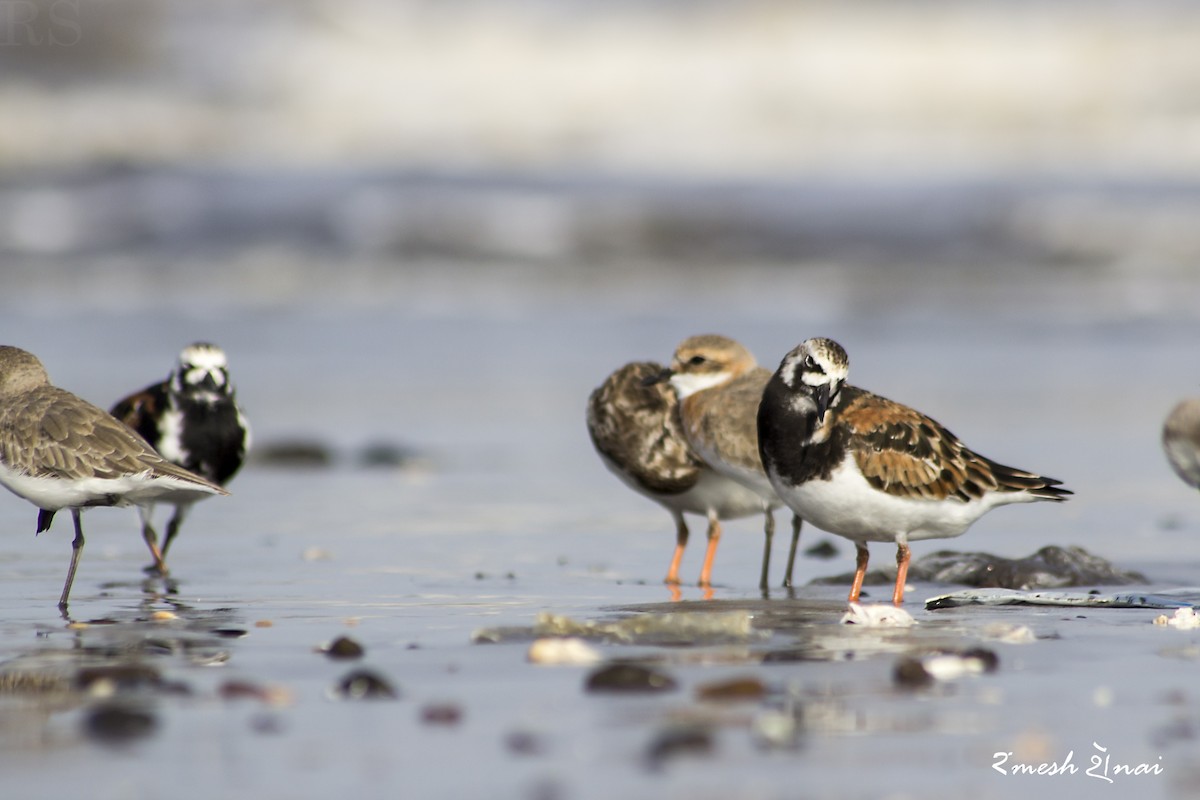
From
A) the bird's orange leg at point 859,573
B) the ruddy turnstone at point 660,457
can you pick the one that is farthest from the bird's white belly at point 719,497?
the bird's orange leg at point 859,573

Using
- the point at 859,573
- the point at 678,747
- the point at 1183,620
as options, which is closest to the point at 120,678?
the point at 678,747

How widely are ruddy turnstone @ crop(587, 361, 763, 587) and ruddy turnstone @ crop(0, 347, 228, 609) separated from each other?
6.91ft

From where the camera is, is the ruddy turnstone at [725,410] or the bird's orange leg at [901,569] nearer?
the bird's orange leg at [901,569]

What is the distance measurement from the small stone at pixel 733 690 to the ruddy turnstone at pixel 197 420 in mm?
3990

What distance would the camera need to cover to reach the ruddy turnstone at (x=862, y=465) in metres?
5.94

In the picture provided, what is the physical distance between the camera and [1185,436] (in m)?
5.35

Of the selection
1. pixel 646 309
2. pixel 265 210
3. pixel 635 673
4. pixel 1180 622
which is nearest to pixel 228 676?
pixel 635 673

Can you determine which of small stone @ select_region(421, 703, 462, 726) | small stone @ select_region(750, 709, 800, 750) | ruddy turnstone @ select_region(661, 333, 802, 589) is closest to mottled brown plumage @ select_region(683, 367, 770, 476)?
ruddy turnstone @ select_region(661, 333, 802, 589)

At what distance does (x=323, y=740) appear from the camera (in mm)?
3934

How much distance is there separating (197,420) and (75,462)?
5.32 ft

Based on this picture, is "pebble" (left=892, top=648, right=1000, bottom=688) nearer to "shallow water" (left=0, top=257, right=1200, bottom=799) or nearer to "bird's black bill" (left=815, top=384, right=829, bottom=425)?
"shallow water" (left=0, top=257, right=1200, bottom=799)

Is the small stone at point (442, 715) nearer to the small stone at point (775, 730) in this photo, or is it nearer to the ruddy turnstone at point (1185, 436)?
the small stone at point (775, 730)

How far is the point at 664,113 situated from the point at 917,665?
2997 cm

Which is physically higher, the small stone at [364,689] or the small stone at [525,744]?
the small stone at [364,689]
